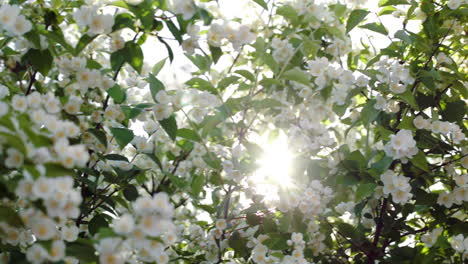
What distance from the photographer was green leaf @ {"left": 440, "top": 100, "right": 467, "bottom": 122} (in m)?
2.04

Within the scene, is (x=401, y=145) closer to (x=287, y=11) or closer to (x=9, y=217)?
(x=287, y=11)

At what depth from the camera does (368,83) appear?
2049 millimetres

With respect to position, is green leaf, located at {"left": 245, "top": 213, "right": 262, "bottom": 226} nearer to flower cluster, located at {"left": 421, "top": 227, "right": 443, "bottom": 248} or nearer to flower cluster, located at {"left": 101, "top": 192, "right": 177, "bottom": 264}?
flower cluster, located at {"left": 421, "top": 227, "right": 443, "bottom": 248}

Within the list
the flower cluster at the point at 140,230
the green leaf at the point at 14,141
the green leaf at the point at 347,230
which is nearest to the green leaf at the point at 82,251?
the flower cluster at the point at 140,230

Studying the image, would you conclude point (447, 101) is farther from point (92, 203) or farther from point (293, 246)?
point (92, 203)

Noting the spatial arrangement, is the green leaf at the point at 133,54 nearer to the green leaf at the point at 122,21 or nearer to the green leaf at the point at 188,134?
the green leaf at the point at 122,21

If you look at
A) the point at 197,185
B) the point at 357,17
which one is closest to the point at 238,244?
the point at 197,185

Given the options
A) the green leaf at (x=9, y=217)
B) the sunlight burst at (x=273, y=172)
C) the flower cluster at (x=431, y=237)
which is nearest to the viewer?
the green leaf at (x=9, y=217)

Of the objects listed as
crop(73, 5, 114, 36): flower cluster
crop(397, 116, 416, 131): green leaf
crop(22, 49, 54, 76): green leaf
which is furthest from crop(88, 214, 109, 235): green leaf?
crop(397, 116, 416, 131): green leaf

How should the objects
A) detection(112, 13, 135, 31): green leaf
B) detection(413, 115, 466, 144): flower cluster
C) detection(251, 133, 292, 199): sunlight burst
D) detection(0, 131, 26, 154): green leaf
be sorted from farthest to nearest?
detection(413, 115, 466, 144): flower cluster < detection(251, 133, 292, 199): sunlight burst < detection(112, 13, 135, 31): green leaf < detection(0, 131, 26, 154): green leaf

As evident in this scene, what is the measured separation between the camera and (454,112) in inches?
80.7

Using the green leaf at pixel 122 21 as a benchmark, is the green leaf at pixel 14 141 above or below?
below

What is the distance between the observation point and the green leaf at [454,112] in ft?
6.70

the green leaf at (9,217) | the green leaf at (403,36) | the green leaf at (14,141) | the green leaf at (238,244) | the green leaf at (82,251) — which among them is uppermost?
the green leaf at (403,36)
